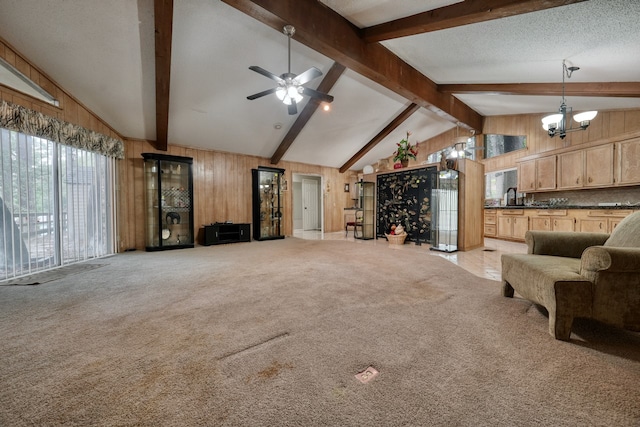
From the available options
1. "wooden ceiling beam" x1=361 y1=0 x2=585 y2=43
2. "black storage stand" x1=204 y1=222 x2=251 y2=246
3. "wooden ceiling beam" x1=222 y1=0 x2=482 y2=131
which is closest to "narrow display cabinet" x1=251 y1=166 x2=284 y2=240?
"black storage stand" x1=204 y1=222 x2=251 y2=246

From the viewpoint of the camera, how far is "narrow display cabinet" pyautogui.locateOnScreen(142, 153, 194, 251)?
210 inches

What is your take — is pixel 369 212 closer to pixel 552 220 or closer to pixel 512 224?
pixel 512 224

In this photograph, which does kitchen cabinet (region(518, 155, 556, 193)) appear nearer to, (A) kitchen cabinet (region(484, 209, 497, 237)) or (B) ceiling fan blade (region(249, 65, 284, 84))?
(A) kitchen cabinet (region(484, 209, 497, 237))

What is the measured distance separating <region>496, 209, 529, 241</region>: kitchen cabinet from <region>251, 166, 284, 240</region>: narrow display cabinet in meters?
5.77

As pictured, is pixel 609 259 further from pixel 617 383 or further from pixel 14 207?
pixel 14 207

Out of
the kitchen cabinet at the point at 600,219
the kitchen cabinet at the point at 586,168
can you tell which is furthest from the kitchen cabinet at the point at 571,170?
the kitchen cabinet at the point at 600,219

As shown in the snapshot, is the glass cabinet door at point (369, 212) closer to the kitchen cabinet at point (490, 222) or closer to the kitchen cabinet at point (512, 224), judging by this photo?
the kitchen cabinet at point (490, 222)

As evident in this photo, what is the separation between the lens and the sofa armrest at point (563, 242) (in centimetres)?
223

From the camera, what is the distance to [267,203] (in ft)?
23.5

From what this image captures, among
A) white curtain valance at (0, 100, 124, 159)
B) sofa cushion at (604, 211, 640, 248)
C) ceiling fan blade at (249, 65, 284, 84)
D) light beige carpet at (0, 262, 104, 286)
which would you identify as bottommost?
light beige carpet at (0, 262, 104, 286)

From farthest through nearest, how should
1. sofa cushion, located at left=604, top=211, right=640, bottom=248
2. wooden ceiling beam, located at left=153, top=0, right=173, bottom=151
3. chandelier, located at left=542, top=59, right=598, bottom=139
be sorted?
1. chandelier, located at left=542, top=59, right=598, bottom=139
2. wooden ceiling beam, located at left=153, top=0, right=173, bottom=151
3. sofa cushion, located at left=604, top=211, right=640, bottom=248

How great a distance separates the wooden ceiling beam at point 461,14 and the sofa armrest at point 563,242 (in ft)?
6.64

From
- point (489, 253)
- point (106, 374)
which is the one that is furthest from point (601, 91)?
point (106, 374)

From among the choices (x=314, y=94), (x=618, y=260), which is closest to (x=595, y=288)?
(x=618, y=260)
